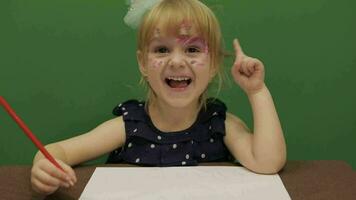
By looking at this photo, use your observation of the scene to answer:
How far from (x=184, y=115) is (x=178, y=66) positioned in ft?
0.42

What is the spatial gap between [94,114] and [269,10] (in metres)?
0.44

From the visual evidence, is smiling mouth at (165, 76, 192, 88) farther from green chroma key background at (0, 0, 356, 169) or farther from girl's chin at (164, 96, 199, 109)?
green chroma key background at (0, 0, 356, 169)

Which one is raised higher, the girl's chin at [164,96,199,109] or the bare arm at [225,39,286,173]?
the girl's chin at [164,96,199,109]

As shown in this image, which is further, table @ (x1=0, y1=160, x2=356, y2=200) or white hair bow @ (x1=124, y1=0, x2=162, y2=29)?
white hair bow @ (x1=124, y1=0, x2=162, y2=29)

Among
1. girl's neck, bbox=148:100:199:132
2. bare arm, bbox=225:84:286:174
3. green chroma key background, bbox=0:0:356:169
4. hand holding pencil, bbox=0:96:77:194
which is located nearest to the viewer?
hand holding pencil, bbox=0:96:77:194

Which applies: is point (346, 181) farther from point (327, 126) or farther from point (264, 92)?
point (327, 126)

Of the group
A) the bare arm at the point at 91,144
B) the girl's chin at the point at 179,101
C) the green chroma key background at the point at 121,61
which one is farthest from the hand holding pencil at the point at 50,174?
the green chroma key background at the point at 121,61

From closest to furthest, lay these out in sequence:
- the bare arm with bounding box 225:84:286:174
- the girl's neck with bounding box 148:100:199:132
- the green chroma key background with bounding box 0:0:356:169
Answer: the bare arm with bounding box 225:84:286:174, the girl's neck with bounding box 148:100:199:132, the green chroma key background with bounding box 0:0:356:169

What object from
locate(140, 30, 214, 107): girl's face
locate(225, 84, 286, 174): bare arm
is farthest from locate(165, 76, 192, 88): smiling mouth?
locate(225, 84, 286, 174): bare arm

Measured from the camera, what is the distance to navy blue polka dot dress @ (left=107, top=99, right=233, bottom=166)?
2.89 ft

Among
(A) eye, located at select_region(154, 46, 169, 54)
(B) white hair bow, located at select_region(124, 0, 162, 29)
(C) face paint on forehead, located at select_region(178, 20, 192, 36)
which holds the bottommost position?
(A) eye, located at select_region(154, 46, 169, 54)

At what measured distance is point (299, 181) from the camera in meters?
0.76

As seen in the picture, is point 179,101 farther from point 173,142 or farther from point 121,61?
point 121,61

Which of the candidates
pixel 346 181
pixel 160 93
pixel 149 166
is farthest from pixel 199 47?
pixel 346 181
